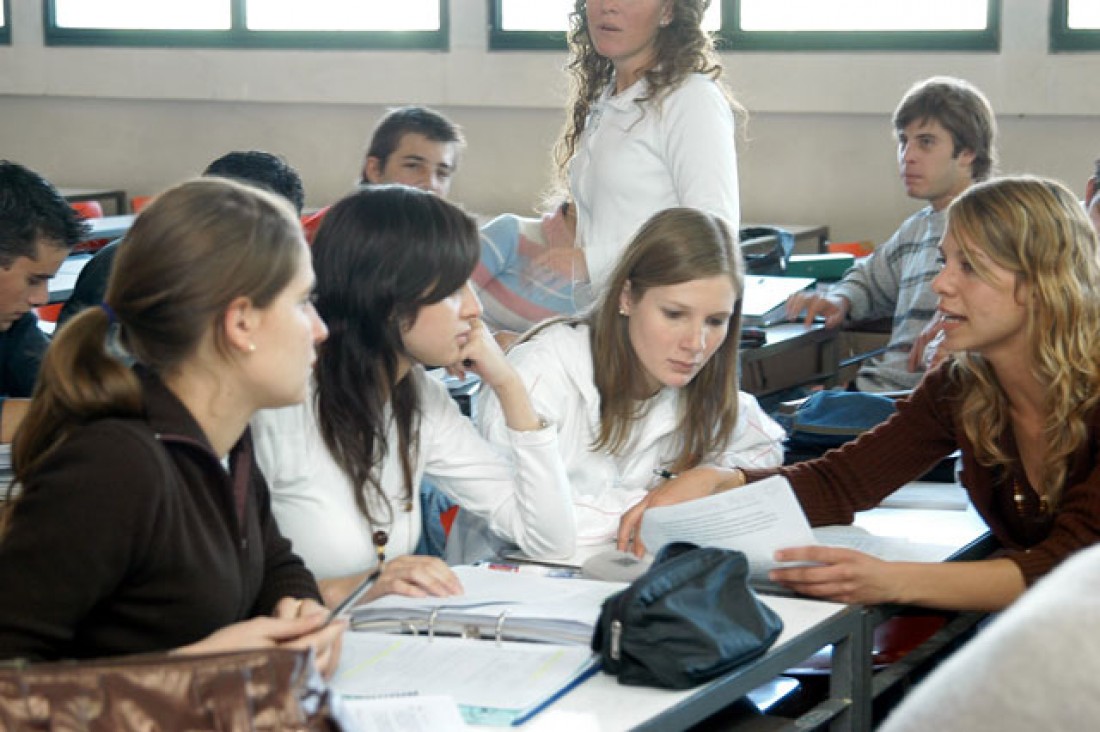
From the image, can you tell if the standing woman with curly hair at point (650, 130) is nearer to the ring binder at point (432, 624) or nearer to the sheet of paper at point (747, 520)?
the sheet of paper at point (747, 520)

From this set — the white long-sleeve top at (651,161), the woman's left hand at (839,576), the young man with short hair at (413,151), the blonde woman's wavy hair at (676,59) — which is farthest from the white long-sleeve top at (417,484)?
the young man with short hair at (413,151)

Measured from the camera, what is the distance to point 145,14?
687 centimetres

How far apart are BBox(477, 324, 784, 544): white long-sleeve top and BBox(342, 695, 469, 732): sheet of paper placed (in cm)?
94

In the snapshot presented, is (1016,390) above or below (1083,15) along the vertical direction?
below

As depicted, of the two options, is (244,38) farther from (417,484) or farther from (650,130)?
(417,484)

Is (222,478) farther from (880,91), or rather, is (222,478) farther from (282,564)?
(880,91)

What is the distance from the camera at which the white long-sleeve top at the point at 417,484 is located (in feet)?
6.93

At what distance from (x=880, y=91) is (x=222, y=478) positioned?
4357 millimetres

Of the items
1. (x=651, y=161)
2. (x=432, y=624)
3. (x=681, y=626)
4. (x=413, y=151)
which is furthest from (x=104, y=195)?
(x=681, y=626)

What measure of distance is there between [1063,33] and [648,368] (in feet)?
11.0

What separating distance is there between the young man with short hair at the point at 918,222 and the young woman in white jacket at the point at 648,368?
1.52m

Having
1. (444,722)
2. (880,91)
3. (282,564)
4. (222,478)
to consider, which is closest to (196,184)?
→ (222,478)

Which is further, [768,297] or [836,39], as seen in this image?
[836,39]

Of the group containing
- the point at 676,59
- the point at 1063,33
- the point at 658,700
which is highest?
the point at 1063,33
